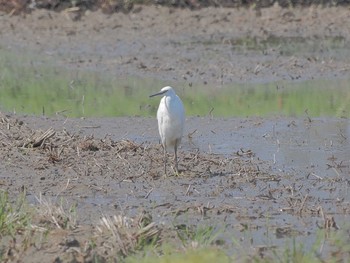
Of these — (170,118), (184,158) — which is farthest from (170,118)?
(184,158)

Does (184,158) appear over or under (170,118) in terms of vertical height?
under

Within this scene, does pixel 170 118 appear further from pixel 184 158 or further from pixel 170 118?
pixel 184 158

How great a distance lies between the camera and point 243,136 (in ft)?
43.2

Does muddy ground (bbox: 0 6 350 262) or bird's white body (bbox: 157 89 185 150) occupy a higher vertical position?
bird's white body (bbox: 157 89 185 150)

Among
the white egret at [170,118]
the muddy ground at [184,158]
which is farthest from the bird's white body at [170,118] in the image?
the muddy ground at [184,158]

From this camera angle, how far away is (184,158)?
1171 cm

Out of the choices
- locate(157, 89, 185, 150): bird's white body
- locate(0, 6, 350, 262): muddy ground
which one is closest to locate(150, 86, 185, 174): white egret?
locate(157, 89, 185, 150): bird's white body

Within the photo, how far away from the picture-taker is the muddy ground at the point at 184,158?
9195 mm

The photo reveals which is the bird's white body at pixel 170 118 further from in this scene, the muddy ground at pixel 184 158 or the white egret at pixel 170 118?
the muddy ground at pixel 184 158

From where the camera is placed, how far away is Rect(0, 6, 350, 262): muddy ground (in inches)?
362

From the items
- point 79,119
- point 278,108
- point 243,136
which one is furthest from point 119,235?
point 278,108

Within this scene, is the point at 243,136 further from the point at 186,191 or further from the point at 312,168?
the point at 186,191

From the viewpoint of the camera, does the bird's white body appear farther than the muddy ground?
Yes

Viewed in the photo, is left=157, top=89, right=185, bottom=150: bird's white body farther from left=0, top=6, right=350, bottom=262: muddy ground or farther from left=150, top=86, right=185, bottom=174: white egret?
left=0, top=6, right=350, bottom=262: muddy ground
